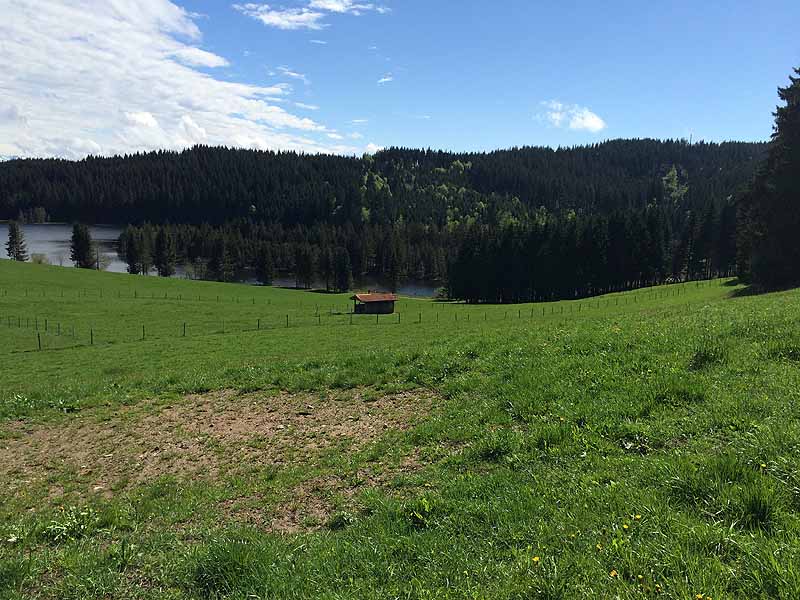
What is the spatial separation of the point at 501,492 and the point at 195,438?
8369 mm

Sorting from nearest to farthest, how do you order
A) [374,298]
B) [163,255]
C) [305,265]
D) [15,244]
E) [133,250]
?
[374,298]
[15,244]
[305,265]
[133,250]
[163,255]

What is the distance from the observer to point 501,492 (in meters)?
7.15

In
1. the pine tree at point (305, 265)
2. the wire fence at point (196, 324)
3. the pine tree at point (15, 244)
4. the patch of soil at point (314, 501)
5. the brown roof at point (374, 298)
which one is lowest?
the wire fence at point (196, 324)

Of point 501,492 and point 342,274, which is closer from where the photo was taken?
point 501,492

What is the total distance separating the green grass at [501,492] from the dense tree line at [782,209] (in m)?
40.6

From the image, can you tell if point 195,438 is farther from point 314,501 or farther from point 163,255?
point 163,255

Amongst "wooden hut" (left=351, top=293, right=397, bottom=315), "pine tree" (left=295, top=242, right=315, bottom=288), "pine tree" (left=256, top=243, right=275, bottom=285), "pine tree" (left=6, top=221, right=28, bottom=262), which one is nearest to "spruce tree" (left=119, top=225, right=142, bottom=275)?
"pine tree" (left=6, top=221, right=28, bottom=262)

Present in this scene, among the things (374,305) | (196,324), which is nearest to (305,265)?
(374,305)

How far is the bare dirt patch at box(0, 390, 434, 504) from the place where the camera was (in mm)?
10531

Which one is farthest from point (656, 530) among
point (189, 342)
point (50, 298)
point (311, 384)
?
point (50, 298)

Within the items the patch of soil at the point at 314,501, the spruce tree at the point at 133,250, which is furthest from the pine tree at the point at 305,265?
the patch of soil at the point at 314,501

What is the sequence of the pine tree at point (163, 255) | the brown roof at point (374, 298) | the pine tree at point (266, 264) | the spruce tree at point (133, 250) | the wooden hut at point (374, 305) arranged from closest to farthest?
the wooden hut at point (374, 305) < the brown roof at point (374, 298) < the spruce tree at point (133, 250) < the pine tree at point (266, 264) < the pine tree at point (163, 255)

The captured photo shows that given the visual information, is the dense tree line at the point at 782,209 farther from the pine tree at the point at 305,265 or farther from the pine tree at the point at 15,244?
the pine tree at the point at 15,244

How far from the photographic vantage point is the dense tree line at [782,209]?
4394 cm
